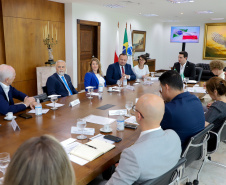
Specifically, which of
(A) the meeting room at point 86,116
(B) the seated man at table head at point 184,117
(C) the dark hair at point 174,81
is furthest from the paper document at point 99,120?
(C) the dark hair at point 174,81

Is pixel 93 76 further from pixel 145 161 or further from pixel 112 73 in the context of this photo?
pixel 145 161

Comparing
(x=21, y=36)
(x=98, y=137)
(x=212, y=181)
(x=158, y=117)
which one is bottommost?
(x=212, y=181)

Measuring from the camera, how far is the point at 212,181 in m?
2.65

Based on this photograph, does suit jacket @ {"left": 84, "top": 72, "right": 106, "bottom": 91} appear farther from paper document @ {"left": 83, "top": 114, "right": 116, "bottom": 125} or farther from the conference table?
paper document @ {"left": 83, "top": 114, "right": 116, "bottom": 125}

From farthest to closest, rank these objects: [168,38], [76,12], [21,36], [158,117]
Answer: [168,38], [76,12], [21,36], [158,117]

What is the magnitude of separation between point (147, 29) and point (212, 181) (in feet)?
33.1

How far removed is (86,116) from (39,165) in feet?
6.02

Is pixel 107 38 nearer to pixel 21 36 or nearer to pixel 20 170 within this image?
pixel 21 36

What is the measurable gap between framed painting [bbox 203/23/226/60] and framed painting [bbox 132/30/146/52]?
3.58 metres

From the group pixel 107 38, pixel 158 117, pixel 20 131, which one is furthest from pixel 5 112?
pixel 107 38

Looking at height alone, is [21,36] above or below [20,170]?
above

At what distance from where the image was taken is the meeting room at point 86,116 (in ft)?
4.14

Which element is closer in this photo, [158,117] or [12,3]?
[158,117]

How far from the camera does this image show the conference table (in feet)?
5.12
